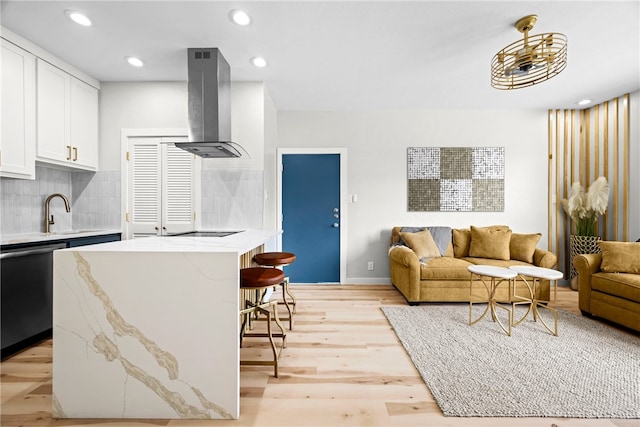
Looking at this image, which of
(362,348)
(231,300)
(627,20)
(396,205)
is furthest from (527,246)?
(231,300)

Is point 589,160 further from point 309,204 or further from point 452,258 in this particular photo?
point 309,204

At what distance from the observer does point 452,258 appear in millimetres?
3834

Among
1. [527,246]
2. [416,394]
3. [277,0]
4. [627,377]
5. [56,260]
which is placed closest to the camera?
[56,260]

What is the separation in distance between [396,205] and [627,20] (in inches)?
112

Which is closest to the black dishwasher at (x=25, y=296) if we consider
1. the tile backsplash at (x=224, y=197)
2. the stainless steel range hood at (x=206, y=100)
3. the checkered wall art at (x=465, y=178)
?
the tile backsplash at (x=224, y=197)

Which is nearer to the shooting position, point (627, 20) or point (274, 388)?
point (274, 388)

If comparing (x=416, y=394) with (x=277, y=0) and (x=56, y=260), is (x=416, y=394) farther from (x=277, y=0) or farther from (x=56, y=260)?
(x=277, y=0)

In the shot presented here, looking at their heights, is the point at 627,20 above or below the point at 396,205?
above

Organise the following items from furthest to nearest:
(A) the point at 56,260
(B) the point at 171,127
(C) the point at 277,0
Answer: (B) the point at 171,127, (C) the point at 277,0, (A) the point at 56,260

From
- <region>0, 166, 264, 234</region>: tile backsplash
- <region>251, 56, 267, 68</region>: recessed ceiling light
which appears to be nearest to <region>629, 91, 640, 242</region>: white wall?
<region>251, 56, 267, 68</region>: recessed ceiling light

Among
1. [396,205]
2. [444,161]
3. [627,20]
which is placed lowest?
[396,205]

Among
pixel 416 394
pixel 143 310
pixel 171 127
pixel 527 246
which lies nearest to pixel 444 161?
pixel 527 246

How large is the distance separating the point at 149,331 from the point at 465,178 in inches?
169

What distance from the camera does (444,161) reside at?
4395 mm
